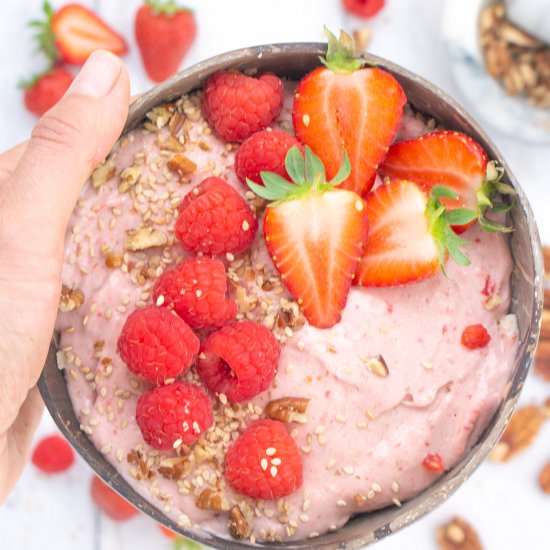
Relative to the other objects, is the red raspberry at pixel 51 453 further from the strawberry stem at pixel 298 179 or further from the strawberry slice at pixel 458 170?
the strawberry slice at pixel 458 170

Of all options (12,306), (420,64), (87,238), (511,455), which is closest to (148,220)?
(87,238)

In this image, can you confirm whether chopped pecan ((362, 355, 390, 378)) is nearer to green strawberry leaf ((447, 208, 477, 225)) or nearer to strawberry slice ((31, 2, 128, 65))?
green strawberry leaf ((447, 208, 477, 225))

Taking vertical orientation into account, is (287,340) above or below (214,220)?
below

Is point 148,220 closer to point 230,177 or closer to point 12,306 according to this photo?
point 230,177

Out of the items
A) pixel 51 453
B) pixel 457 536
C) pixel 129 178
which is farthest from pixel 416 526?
pixel 129 178

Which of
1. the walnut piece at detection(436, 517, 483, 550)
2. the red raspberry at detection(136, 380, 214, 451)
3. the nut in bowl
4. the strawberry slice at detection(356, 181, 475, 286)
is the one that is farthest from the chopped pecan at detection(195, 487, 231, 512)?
the walnut piece at detection(436, 517, 483, 550)

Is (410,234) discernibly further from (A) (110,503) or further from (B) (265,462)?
(A) (110,503)

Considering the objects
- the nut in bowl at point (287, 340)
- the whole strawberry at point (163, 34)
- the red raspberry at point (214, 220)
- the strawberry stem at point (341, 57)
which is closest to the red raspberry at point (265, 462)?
the nut in bowl at point (287, 340)
